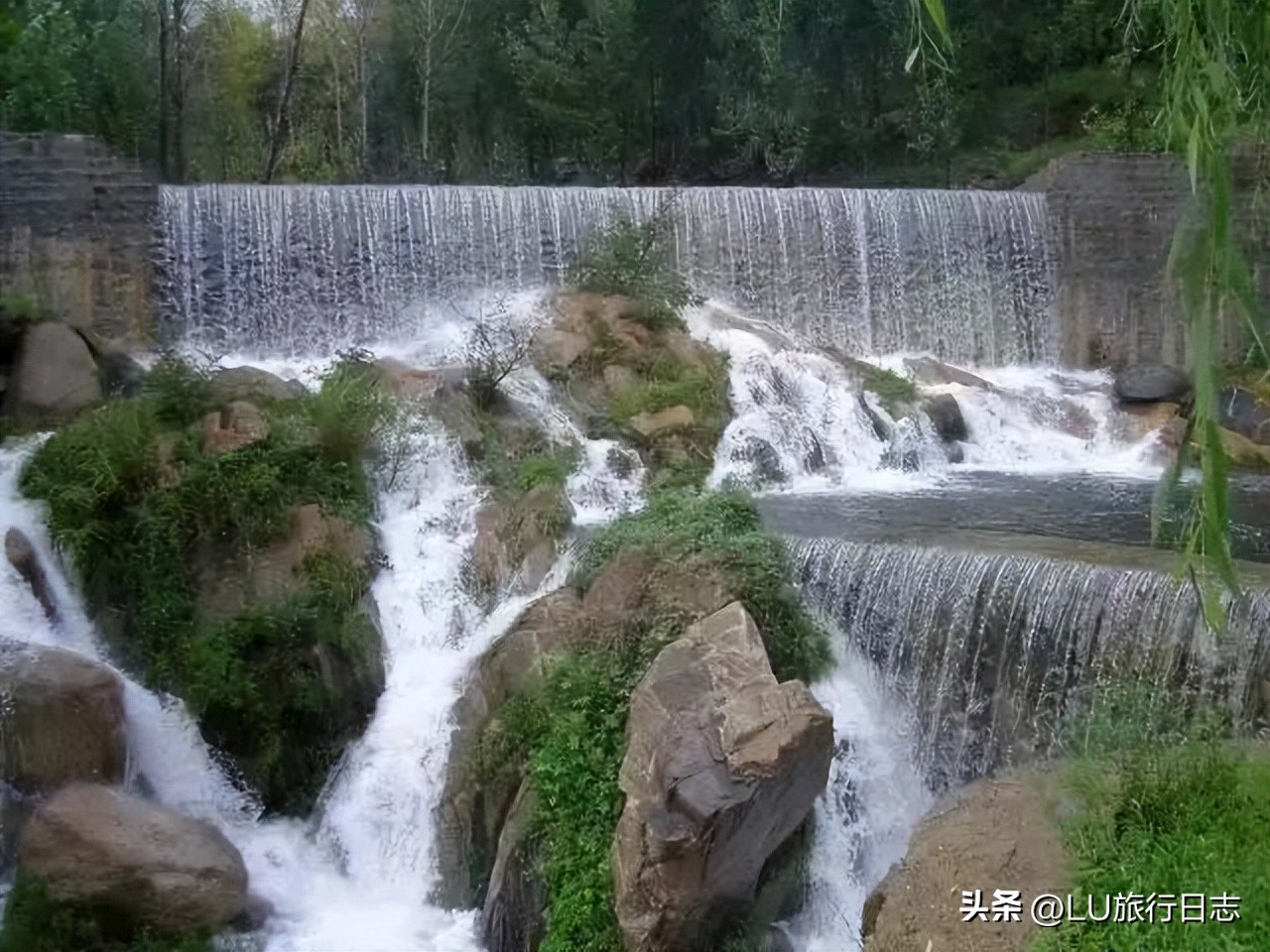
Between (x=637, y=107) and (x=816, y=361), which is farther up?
(x=637, y=107)

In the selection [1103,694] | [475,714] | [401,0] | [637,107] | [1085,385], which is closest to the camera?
[1103,694]

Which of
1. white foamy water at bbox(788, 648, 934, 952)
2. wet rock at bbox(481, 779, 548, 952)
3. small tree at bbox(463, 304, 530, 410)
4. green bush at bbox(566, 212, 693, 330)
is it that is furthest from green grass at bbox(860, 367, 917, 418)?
wet rock at bbox(481, 779, 548, 952)

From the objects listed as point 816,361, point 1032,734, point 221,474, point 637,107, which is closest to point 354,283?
point 816,361

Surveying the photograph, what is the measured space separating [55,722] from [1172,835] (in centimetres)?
544

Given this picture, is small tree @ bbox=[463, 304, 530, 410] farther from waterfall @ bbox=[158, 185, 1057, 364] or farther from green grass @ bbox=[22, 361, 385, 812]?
green grass @ bbox=[22, 361, 385, 812]

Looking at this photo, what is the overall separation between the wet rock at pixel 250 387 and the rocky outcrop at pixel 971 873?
619cm

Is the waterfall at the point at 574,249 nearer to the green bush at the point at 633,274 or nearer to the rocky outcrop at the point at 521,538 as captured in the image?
the green bush at the point at 633,274

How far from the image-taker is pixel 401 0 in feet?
85.5

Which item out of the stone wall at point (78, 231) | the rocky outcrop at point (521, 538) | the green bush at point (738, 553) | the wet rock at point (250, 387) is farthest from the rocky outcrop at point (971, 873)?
the stone wall at point (78, 231)

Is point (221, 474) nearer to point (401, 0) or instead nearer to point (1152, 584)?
point (1152, 584)

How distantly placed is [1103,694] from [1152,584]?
694 millimetres

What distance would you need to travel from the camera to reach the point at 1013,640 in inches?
291

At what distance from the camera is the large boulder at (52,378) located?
10.7 m

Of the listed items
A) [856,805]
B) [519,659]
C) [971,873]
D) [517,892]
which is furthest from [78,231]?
[971,873]
